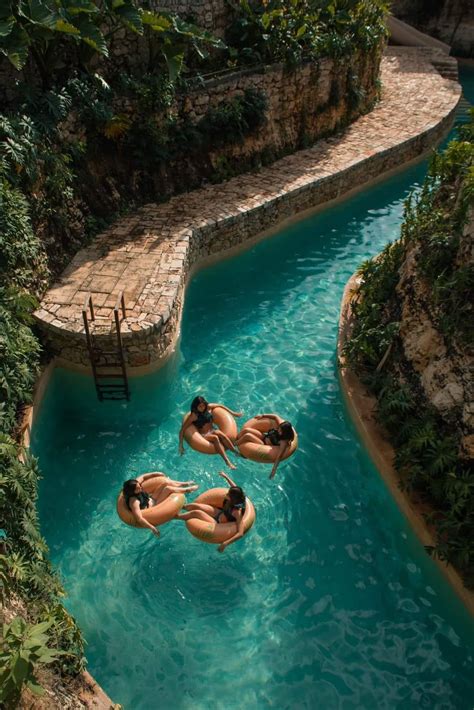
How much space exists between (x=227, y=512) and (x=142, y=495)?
52.7 inches

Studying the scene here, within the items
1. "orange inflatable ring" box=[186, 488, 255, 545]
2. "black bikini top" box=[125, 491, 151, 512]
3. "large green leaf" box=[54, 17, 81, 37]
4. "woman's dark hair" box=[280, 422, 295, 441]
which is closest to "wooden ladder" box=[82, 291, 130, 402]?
"black bikini top" box=[125, 491, 151, 512]

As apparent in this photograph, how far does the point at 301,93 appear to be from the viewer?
60.3 ft

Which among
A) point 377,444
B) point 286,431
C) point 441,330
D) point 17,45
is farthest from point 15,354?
point 441,330

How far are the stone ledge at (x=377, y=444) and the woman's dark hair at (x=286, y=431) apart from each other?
6.01 feet

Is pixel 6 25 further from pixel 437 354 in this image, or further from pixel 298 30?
pixel 437 354

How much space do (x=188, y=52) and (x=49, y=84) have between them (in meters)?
4.86

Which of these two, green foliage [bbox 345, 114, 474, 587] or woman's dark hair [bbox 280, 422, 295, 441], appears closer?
green foliage [bbox 345, 114, 474, 587]

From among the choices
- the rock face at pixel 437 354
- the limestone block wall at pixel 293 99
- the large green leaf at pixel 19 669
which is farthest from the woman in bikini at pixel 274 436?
the limestone block wall at pixel 293 99

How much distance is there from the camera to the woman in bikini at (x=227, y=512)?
796 cm

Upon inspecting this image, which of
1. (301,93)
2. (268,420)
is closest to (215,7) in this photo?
(301,93)

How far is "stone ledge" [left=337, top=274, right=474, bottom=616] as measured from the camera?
26.8 feet

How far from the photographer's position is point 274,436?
9188mm

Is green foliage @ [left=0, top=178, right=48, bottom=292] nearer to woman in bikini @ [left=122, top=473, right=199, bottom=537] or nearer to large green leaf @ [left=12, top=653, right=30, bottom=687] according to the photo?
woman in bikini @ [left=122, top=473, right=199, bottom=537]

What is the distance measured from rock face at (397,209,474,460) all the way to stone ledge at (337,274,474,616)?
1.20 metres
